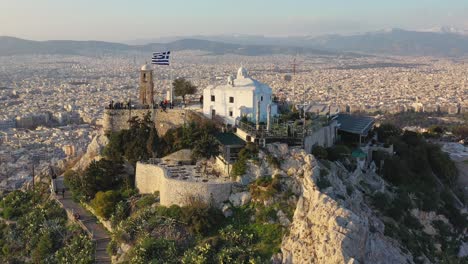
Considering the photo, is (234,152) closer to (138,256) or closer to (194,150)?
(194,150)

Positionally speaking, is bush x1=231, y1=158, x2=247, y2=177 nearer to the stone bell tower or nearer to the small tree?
the stone bell tower

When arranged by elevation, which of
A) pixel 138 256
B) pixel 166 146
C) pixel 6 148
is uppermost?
pixel 166 146

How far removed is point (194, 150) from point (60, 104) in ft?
256

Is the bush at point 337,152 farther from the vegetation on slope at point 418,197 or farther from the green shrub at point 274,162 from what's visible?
the green shrub at point 274,162

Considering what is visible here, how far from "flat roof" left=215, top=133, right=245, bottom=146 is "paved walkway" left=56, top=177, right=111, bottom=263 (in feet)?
20.9

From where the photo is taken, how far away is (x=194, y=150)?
78.1 feet

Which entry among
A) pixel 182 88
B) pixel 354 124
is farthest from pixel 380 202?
pixel 182 88

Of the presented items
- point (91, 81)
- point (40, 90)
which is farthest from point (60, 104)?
point (91, 81)

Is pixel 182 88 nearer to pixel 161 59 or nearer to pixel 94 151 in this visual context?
pixel 161 59

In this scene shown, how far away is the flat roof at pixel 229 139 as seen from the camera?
24.0 meters

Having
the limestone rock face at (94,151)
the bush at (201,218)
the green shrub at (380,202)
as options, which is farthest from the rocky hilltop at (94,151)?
the green shrub at (380,202)

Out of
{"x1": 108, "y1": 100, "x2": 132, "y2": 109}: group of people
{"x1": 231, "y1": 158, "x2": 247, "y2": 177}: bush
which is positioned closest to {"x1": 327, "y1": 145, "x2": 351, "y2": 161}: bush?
{"x1": 231, "y1": 158, "x2": 247, "y2": 177}: bush

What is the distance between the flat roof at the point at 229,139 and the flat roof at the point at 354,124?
25.0 feet

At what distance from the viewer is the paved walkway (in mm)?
21672
